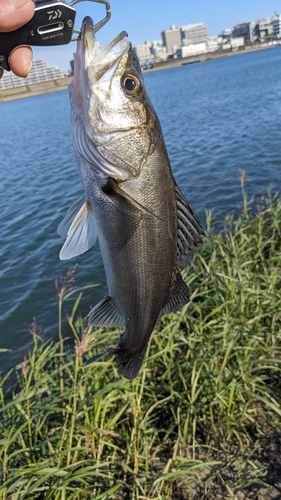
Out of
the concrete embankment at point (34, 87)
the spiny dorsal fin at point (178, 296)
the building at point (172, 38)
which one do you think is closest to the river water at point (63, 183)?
the concrete embankment at point (34, 87)

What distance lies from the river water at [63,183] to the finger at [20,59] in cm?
651

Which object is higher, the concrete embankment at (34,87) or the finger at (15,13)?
the concrete embankment at (34,87)

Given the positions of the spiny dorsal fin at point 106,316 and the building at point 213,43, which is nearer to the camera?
the spiny dorsal fin at point 106,316

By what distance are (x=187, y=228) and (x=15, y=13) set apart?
1.41 m

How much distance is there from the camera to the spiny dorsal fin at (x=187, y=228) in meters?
2.19

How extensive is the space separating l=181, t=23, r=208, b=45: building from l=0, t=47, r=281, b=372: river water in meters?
163

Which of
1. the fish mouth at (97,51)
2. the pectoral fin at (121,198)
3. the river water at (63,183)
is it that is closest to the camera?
the fish mouth at (97,51)

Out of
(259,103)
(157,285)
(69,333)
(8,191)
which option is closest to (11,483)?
(157,285)

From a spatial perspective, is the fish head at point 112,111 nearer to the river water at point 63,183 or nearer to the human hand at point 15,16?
the human hand at point 15,16

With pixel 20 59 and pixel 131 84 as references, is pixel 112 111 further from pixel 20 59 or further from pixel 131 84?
pixel 20 59

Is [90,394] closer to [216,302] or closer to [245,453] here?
[245,453]

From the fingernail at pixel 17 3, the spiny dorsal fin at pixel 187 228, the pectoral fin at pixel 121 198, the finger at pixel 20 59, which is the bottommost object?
the spiny dorsal fin at pixel 187 228

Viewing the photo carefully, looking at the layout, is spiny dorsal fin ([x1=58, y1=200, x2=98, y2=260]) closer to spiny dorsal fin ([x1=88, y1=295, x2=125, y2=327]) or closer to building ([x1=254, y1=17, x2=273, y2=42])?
spiny dorsal fin ([x1=88, y1=295, x2=125, y2=327])

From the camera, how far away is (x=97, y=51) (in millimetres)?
2006
